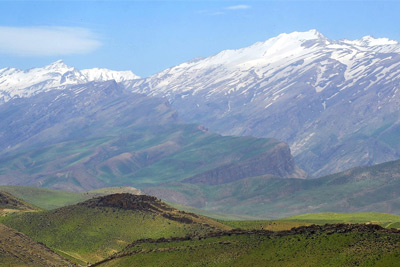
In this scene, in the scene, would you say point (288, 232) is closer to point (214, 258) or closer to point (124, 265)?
point (214, 258)

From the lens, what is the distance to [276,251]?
500 ft

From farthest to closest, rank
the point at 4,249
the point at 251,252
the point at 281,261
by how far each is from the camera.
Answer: the point at 4,249 < the point at 251,252 < the point at 281,261

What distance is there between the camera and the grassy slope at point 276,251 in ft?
444

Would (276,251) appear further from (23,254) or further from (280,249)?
(23,254)

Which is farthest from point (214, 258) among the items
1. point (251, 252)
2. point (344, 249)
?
point (344, 249)

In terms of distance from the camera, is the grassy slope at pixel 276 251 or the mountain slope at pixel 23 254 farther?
the mountain slope at pixel 23 254

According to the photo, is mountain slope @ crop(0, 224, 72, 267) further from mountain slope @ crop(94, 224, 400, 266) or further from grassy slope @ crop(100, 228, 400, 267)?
grassy slope @ crop(100, 228, 400, 267)

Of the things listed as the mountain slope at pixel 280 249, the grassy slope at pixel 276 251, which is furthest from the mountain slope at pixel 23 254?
the grassy slope at pixel 276 251

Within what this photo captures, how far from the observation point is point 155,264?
554 feet

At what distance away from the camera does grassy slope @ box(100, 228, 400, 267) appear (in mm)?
135375

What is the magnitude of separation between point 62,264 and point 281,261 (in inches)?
2444

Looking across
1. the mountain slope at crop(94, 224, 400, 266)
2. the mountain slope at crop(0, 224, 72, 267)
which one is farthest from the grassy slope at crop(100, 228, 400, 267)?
the mountain slope at crop(0, 224, 72, 267)

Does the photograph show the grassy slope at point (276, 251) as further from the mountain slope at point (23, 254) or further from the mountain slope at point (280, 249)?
the mountain slope at point (23, 254)

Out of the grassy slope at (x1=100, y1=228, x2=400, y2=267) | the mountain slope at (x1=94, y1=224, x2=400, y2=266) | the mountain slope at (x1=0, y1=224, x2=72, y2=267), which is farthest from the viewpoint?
the mountain slope at (x1=0, y1=224, x2=72, y2=267)
